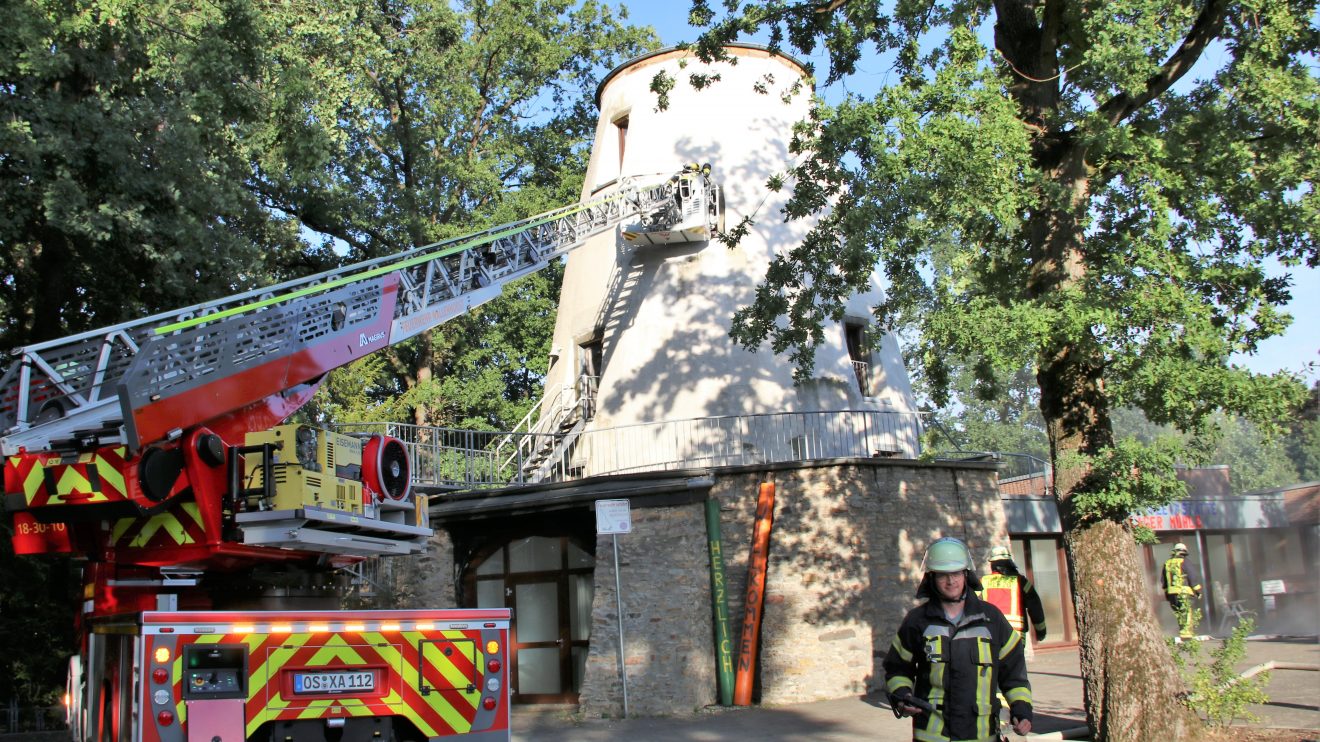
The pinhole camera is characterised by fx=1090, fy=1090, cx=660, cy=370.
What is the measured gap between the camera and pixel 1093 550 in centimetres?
899

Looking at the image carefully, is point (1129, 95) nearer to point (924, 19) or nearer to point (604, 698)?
point (924, 19)

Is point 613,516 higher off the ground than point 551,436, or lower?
→ lower

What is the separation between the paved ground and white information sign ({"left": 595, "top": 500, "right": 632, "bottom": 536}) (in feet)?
7.71

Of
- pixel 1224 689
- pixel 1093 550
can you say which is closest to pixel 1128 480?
pixel 1093 550

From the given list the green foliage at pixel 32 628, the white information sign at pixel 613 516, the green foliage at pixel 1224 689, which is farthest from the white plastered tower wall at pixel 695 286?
the green foliage at pixel 1224 689

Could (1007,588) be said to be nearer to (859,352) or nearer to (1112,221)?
(1112,221)

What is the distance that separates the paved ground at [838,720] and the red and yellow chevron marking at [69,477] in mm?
5915

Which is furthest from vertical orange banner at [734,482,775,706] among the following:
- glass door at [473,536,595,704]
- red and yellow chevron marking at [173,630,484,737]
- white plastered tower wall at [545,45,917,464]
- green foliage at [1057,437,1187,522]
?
red and yellow chevron marking at [173,630,484,737]

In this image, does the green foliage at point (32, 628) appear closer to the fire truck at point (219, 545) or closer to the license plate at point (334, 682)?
the fire truck at point (219, 545)

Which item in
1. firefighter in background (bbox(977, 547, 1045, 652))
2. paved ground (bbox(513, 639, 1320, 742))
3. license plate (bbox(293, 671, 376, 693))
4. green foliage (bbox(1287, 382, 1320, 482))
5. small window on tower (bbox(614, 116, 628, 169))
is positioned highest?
small window on tower (bbox(614, 116, 628, 169))

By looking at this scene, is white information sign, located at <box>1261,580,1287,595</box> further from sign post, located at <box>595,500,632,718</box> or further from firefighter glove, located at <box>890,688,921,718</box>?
firefighter glove, located at <box>890,688,921,718</box>

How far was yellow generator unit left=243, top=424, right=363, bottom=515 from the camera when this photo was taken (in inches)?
313

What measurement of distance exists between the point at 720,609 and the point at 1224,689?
22.6 ft

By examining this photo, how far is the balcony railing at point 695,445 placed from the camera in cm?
1639
